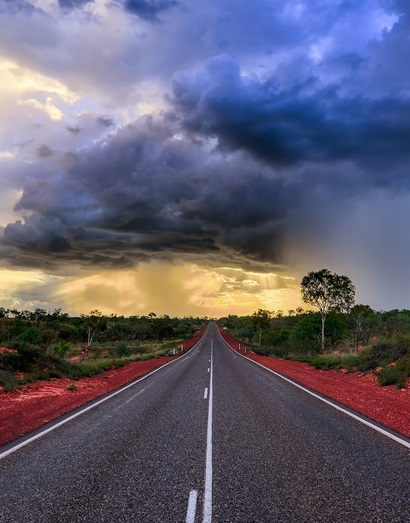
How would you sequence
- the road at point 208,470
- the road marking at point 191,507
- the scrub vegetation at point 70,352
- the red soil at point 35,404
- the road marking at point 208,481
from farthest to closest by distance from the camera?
the scrub vegetation at point 70,352 → the red soil at point 35,404 → the road at point 208,470 → the road marking at point 208,481 → the road marking at point 191,507

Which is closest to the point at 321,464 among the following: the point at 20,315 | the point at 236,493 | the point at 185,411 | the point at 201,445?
the point at 236,493

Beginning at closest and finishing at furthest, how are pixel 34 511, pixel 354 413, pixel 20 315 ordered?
pixel 34 511 < pixel 354 413 < pixel 20 315

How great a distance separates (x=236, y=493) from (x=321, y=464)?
2.02 metres

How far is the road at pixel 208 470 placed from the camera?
488cm

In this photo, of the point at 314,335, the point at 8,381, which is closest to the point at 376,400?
the point at 8,381

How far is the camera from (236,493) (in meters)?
5.42

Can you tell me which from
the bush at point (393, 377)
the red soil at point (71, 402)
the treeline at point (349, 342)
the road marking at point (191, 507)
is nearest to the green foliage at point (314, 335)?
the treeline at point (349, 342)

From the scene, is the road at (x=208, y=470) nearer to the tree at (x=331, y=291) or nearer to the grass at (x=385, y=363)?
the grass at (x=385, y=363)

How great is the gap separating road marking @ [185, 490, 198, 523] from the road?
28 mm

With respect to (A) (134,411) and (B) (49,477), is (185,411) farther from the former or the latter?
(B) (49,477)

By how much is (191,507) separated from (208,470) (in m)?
1.43

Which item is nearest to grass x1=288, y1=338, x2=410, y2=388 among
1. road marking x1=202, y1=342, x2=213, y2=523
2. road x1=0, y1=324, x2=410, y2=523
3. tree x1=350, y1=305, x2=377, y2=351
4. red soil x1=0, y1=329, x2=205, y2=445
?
road x1=0, y1=324, x2=410, y2=523

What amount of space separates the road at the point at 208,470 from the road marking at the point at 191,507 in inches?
1.1

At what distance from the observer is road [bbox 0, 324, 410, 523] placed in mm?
4879
